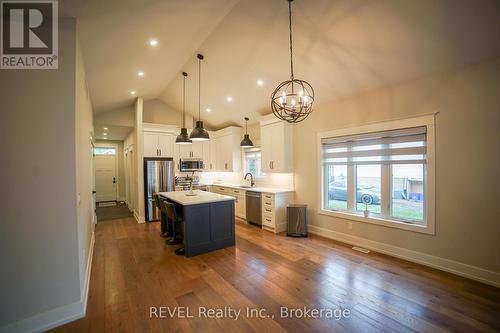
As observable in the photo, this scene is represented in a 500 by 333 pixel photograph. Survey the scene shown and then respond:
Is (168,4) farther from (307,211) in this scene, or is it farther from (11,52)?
(307,211)

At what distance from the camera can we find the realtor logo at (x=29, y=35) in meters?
1.92

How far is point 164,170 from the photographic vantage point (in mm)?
6141

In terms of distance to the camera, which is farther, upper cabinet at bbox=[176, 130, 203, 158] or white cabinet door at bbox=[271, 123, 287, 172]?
upper cabinet at bbox=[176, 130, 203, 158]

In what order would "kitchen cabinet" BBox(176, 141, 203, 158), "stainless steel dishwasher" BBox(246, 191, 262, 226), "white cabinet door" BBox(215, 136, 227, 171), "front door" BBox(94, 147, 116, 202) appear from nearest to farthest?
"stainless steel dishwasher" BBox(246, 191, 262, 226)
"kitchen cabinet" BBox(176, 141, 203, 158)
"white cabinet door" BBox(215, 136, 227, 171)
"front door" BBox(94, 147, 116, 202)

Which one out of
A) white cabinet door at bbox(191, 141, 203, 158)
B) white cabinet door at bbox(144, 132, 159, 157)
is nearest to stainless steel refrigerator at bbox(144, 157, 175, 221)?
white cabinet door at bbox(144, 132, 159, 157)

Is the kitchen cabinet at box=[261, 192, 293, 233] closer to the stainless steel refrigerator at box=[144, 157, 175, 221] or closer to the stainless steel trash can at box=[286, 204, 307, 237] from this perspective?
the stainless steel trash can at box=[286, 204, 307, 237]

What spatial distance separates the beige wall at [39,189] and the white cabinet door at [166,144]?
413cm

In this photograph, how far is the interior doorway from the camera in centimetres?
883

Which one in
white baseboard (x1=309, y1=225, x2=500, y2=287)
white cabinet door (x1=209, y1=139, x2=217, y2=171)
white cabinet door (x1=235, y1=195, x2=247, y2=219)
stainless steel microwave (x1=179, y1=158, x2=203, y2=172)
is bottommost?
white baseboard (x1=309, y1=225, x2=500, y2=287)

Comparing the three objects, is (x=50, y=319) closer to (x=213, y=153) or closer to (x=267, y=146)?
(x=267, y=146)

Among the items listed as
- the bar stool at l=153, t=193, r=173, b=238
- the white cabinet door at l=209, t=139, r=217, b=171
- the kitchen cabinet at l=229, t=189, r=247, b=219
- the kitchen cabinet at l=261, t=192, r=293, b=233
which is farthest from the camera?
the white cabinet door at l=209, t=139, r=217, b=171

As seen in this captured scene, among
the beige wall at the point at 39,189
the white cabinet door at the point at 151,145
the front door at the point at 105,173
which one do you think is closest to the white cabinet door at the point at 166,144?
the white cabinet door at the point at 151,145

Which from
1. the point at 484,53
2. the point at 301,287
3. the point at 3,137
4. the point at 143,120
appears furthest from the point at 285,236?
the point at 143,120

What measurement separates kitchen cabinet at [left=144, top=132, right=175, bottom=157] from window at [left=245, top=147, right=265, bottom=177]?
87.0 inches
